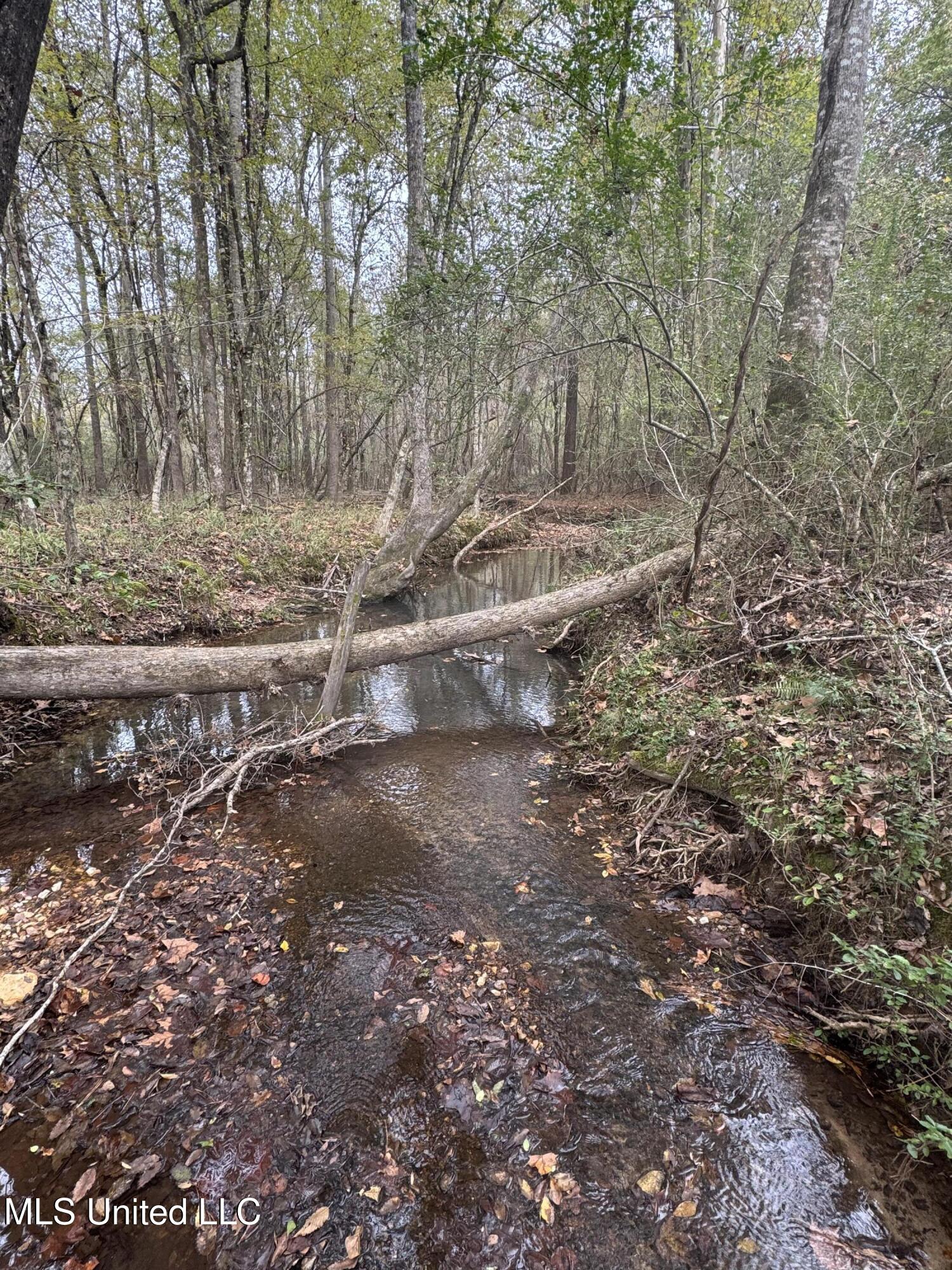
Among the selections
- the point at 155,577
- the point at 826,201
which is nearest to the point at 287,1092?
the point at 155,577

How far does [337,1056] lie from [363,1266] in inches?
33.0

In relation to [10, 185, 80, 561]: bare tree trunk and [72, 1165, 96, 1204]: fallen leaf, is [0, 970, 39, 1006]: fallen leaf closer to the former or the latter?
[72, 1165, 96, 1204]: fallen leaf

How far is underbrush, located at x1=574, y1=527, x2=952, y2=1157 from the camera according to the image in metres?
2.67

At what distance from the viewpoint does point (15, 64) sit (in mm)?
2924

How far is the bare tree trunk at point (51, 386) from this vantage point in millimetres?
7266

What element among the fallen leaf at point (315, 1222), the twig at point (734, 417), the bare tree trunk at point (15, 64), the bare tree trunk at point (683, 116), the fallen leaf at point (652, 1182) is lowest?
the fallen leaf at point (652, 1182)

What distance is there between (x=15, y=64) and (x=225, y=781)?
4941 mm

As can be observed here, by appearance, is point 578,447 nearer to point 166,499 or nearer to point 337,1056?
point 166,499

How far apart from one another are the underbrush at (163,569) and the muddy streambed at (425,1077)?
3357 mm

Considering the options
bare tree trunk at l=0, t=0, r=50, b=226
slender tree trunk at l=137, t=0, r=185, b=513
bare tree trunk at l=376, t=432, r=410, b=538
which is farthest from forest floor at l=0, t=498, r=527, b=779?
bare tree trunk at l=0, t=0, r=50, b=226

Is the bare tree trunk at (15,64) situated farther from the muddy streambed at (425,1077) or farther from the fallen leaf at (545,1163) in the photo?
the fallen leaf at (545,1163)

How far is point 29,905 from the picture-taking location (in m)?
3.70

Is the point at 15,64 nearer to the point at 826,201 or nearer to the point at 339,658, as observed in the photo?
the point at 339,658

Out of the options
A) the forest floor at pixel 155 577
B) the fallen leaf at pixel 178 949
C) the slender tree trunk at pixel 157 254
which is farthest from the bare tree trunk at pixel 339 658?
the slender tree trunk at pixel 157 254
